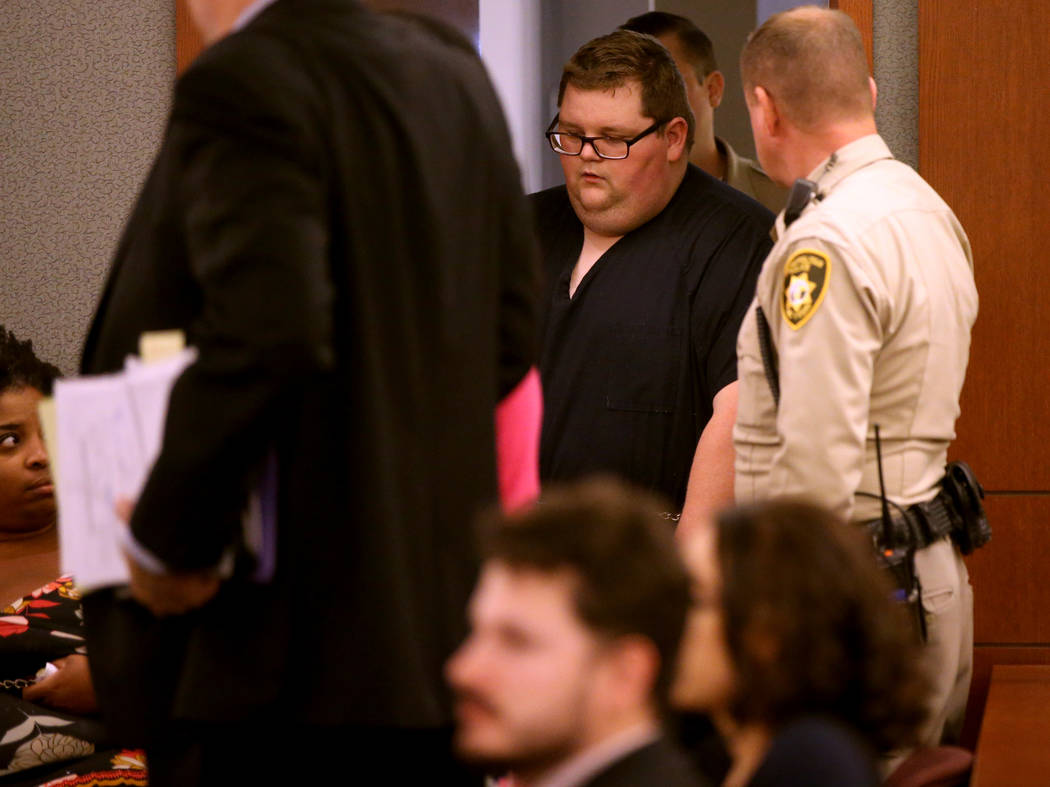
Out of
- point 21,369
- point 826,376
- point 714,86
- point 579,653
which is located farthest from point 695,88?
point 579,653

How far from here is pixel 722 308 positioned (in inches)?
100

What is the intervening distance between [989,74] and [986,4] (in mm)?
149

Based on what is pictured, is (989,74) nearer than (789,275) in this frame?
No

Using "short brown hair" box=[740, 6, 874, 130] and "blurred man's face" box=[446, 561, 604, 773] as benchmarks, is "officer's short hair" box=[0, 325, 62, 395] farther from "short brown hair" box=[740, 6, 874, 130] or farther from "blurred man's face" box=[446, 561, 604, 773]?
"blurred man's face" box=[446, 561, 604, 773]

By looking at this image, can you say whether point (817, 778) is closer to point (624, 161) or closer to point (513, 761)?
point (513, 761)

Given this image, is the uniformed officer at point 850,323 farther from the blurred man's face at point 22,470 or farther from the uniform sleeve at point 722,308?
the blurred man's face at point 22,470

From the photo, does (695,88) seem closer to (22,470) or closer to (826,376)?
(826,376)

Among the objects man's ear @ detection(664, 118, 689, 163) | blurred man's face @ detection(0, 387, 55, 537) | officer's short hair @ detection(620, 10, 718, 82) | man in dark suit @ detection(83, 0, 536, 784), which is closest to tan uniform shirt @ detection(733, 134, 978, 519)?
man's ear @ detection(664, 118, 689, 163)

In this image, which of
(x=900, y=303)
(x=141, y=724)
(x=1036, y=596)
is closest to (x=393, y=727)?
(x=141, y=724)

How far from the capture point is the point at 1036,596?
294cm

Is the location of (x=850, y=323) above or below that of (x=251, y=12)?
below

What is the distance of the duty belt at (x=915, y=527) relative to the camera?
2.20 m

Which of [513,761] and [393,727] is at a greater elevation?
[513,761]

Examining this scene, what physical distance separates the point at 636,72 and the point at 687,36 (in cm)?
94
